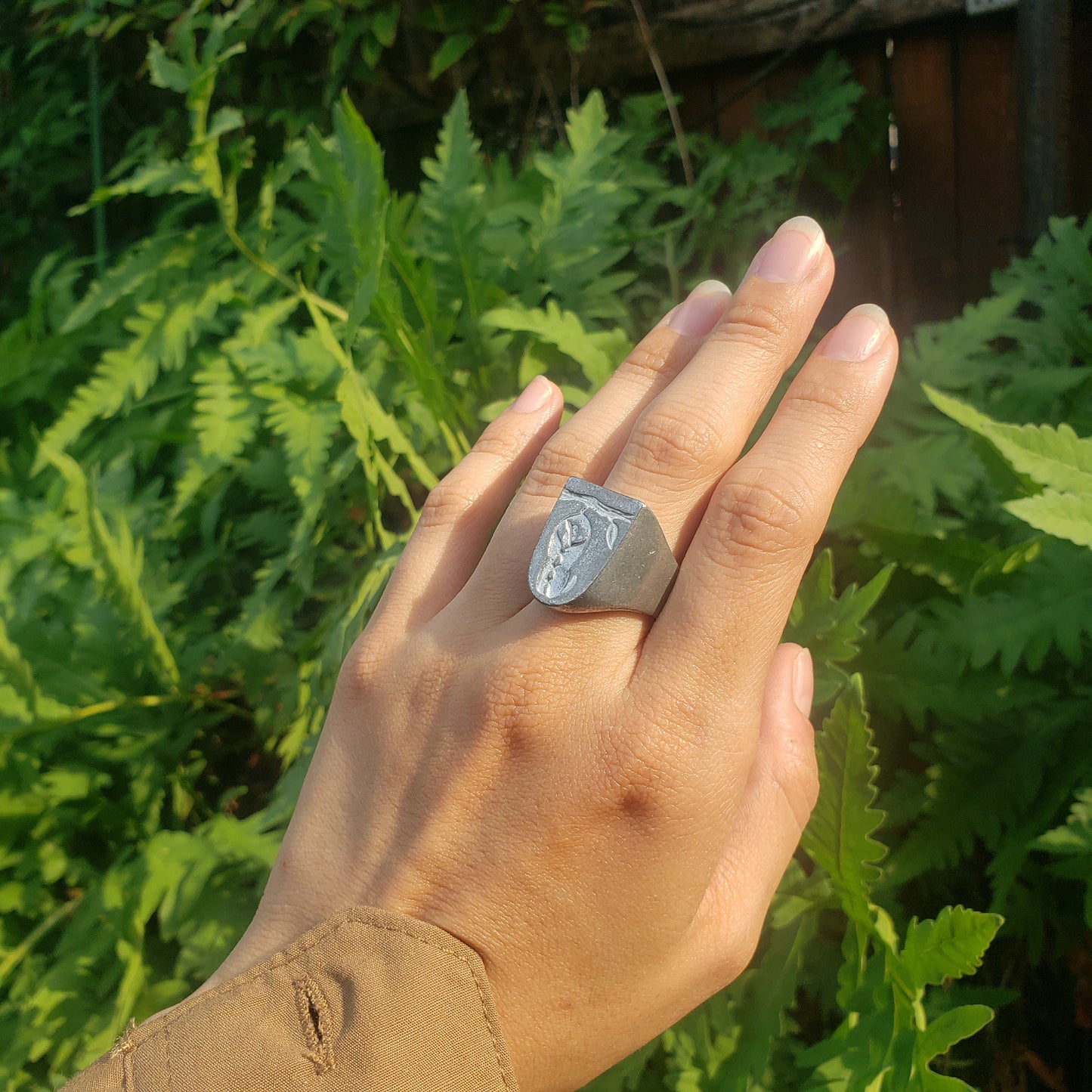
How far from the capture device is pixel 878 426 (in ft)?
5.71

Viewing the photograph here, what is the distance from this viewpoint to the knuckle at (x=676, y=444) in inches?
48.1

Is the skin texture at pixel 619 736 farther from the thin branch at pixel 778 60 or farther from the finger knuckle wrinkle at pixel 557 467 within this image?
the thin branch at pixel 778 60

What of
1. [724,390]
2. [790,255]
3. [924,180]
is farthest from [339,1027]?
[924,180]

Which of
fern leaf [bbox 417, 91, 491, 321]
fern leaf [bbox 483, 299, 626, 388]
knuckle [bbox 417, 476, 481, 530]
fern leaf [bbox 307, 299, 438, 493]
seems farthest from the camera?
fern leaf [bbox 417, 91, 491, 321]

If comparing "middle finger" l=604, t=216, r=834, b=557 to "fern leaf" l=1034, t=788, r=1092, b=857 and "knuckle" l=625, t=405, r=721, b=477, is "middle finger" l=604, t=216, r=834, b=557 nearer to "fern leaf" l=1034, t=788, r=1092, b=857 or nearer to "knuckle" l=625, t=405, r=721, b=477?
"knuckle" l=625, t=405, r=721, b=477

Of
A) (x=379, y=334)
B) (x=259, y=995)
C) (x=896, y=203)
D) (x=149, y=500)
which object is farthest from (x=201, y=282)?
(x=896, y=203)

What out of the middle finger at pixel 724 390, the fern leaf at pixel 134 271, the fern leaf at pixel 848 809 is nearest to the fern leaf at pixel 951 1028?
the fern leaf at pixel 848 809

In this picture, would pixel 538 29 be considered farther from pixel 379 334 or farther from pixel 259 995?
pixel 259 995

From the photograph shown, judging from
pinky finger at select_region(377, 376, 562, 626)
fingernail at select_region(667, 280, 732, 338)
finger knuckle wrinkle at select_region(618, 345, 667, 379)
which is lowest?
pinky finger at select_region(377, 376, 562, 626)

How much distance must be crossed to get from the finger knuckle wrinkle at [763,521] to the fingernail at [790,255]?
0.33 m

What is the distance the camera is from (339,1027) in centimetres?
101

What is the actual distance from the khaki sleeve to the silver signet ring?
43 centimetres

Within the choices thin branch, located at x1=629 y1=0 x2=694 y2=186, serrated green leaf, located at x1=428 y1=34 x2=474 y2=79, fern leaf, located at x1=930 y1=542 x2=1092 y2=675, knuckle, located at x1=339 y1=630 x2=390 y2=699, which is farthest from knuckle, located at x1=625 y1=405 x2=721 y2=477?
serrated green leaf, located at x1=428 y1=34 x2=474 y2=79

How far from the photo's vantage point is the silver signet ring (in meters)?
1.10
